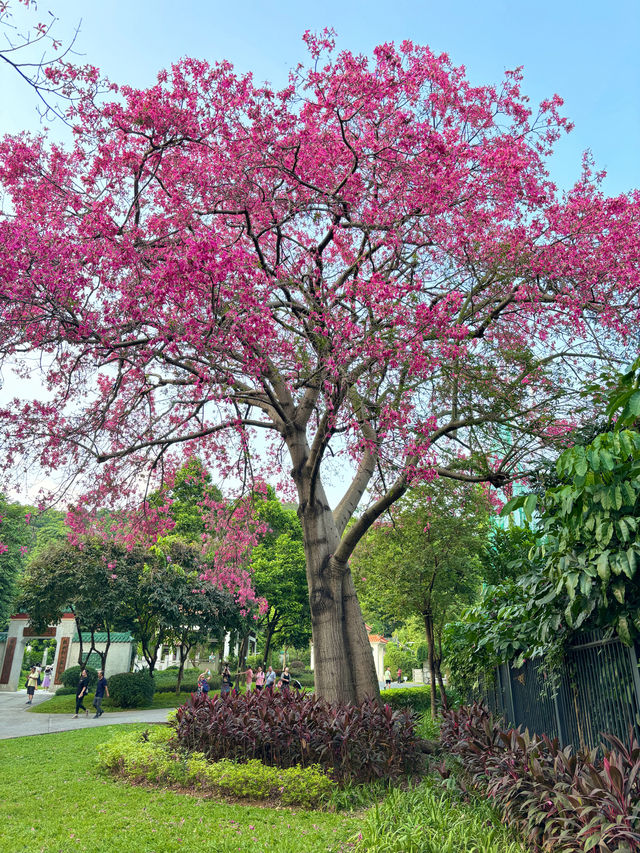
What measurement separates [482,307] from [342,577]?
5.14 metres

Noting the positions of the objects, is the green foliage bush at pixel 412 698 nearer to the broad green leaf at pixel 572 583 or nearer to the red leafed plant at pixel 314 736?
the red leafed plant at pixel 314 736

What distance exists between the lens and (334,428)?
9.16 metres

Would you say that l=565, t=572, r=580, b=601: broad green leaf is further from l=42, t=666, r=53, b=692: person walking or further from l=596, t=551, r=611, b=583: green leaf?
l=42, t=666, r=53, b=692: person walking

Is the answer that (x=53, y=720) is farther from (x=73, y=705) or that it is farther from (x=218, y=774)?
(x=218, y=774)

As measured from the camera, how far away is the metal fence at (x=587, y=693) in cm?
495

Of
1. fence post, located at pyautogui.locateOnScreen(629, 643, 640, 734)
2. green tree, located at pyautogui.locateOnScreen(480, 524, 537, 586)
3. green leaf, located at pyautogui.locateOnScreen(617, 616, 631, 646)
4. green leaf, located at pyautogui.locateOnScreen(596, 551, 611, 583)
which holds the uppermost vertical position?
green tree, located at pyautogui.locateOnScreen(480, 524, 537, 586)

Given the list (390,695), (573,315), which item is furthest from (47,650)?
(573,315)

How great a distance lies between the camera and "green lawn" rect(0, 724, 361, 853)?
5.38 meters

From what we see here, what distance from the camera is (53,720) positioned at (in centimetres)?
1761

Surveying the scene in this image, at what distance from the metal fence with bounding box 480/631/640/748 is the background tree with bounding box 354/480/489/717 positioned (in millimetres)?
7193

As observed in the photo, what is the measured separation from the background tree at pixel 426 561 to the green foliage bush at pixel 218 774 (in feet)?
25.0

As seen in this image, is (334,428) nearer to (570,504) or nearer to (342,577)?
(342,577)

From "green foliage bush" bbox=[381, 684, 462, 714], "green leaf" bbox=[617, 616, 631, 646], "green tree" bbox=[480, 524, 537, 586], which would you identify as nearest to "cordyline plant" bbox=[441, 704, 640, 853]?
"green leaf" bbox=[617, 616, 631, 646]

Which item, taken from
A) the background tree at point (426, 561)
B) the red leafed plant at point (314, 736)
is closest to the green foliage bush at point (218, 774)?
the red leafed plant at point (314, 736)
